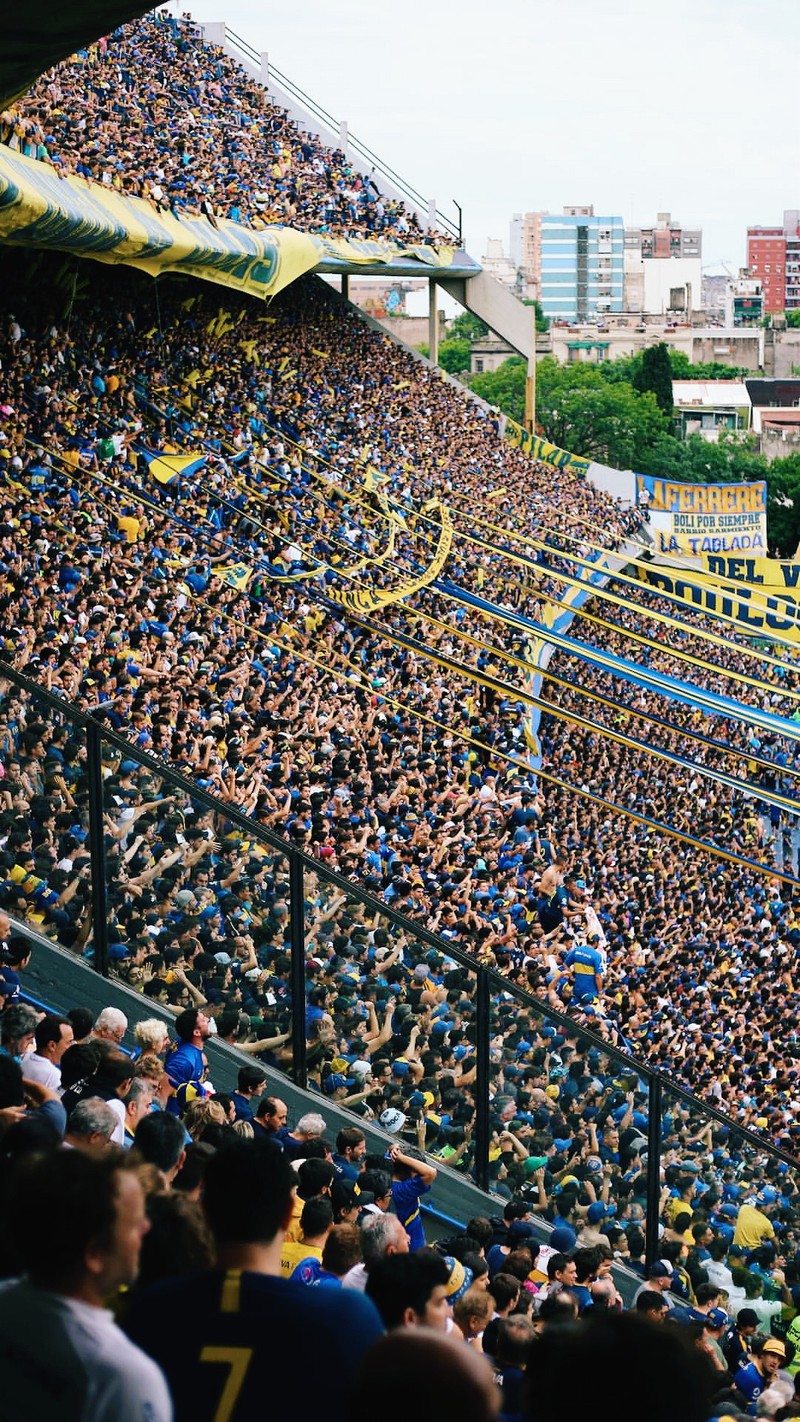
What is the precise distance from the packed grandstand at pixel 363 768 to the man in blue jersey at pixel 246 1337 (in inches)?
2.8

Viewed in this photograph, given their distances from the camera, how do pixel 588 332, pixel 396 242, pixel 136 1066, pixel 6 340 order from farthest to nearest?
pixel 588 332 < pixel 396 242 < pixel 6 340 < pixel 136 1066

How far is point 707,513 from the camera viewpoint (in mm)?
37531

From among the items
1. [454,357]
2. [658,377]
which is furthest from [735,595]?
[454,357]

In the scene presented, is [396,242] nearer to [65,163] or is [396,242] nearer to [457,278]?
[457,278]

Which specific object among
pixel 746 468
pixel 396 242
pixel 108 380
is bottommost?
pixel 746 468

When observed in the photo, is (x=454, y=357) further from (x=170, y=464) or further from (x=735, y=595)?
(x=170, y=464)

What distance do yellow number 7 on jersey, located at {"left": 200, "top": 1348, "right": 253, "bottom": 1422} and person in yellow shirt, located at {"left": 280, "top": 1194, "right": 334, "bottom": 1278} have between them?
2.40 m

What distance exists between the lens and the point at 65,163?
60.4 ft

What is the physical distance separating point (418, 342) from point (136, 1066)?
307 ft

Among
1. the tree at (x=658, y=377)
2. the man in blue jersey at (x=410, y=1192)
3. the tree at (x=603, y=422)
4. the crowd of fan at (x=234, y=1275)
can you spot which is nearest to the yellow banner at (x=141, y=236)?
the man in blue jersey at (x=410, y=1192)

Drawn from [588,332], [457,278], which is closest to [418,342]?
[588,332]

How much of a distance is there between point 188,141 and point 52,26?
66.6ft

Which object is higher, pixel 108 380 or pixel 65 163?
pixel 65 163

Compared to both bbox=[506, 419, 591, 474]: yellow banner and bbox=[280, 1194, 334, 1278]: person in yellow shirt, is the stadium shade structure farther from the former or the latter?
bbox=[506, 419, 591, 474]: yellow banner
